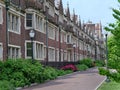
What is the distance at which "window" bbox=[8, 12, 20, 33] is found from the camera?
3064cm

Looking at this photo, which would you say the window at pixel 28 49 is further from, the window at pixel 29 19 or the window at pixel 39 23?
the window at pixel 39 23

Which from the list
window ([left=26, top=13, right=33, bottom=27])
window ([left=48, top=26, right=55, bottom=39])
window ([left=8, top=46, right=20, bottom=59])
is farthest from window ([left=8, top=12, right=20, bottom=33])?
window ([left=48, top=26, right=55, bottom=39])

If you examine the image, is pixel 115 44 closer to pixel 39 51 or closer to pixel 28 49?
pixel 28 49

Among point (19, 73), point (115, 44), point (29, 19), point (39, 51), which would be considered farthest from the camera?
point (39, 51)

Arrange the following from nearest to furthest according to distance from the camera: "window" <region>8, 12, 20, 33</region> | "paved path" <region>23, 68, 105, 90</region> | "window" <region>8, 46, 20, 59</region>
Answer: "paved path" <region>23, 68, 105, 90</region>
"window" <region>8, 46, 20, 59</region>
"window" <region>8, 12, 20, 33</region>

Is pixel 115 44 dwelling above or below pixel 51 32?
below

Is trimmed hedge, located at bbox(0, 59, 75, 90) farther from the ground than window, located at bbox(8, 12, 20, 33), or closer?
closer

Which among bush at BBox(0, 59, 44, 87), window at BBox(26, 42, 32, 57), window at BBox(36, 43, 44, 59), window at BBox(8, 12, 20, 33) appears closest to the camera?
bush at BBox(0, 59, 44, 87)

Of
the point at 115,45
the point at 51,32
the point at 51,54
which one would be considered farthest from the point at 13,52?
the point at 115,45

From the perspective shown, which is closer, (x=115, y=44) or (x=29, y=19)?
(x=115, y=44)

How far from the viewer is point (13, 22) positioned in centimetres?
3141

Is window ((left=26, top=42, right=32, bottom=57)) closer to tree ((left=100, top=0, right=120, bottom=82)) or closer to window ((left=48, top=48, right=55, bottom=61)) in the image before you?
window ((left=48, top=48, right=55, bottom=61))

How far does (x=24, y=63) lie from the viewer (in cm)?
2514

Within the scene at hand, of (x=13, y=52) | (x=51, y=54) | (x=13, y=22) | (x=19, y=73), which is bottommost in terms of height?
(x=19, y=73)
